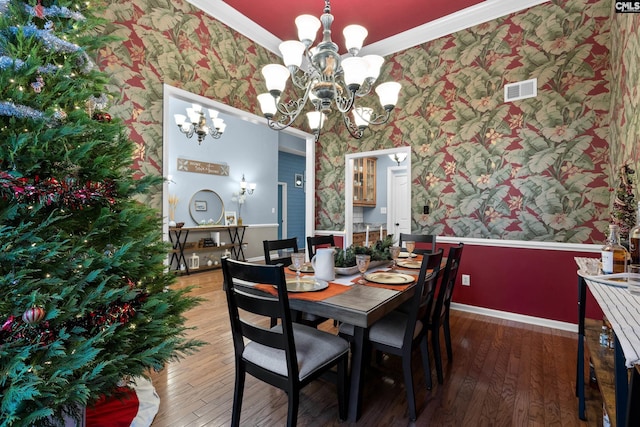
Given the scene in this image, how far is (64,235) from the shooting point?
999 millimetres

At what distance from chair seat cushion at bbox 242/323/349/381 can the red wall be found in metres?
2.42

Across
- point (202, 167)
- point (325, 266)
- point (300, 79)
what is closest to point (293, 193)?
point (202, 167)

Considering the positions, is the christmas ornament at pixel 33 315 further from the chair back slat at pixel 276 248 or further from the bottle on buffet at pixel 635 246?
the bottle on buffet at pixel 635 246

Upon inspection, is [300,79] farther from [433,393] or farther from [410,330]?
[433,393]

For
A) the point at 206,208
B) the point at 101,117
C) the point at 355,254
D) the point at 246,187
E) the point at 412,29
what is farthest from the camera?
the point at 246,187

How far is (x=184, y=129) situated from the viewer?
16.1ft

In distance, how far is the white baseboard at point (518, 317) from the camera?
2938 mm

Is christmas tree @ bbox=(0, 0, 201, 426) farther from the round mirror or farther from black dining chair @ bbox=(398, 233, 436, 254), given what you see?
the round mirror

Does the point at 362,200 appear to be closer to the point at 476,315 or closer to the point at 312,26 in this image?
the point at 476,315

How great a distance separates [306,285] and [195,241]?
4.84m

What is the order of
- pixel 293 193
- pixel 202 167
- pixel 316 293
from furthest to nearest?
pixel 293 193 → pixel 202 167 → pixel 316 293

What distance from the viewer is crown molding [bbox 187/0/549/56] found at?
10.3ft

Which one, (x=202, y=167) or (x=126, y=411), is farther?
(x=202, y=167)

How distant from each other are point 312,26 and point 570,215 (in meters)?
2.97
